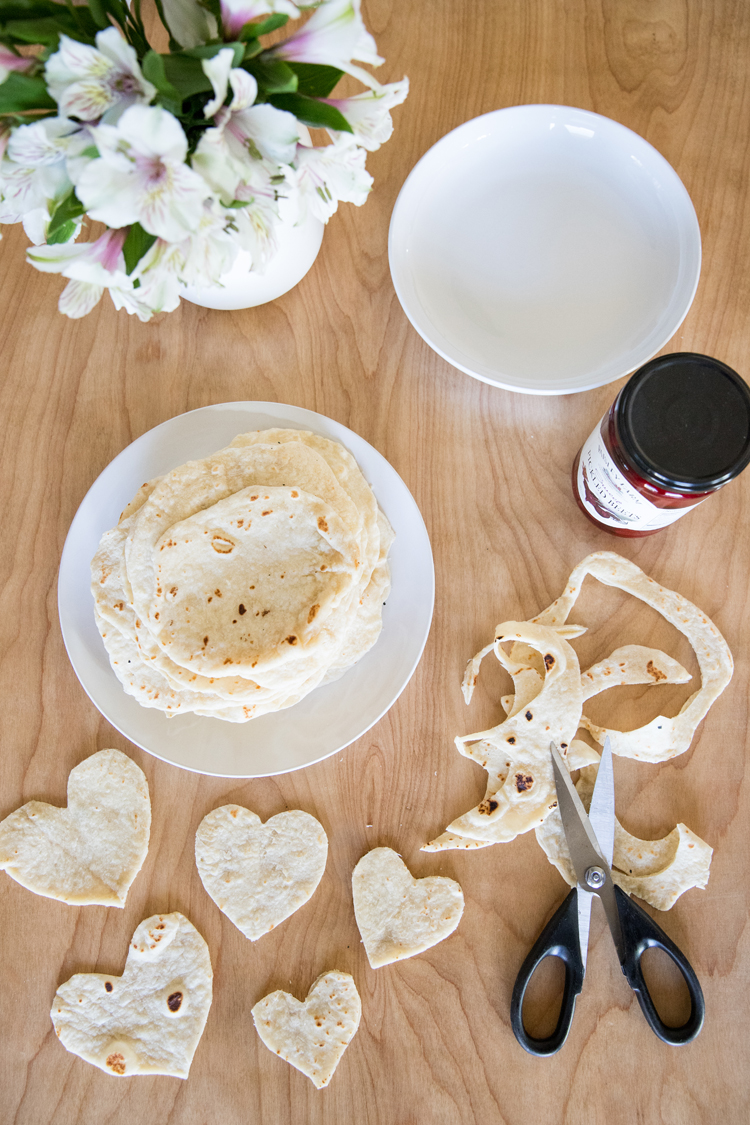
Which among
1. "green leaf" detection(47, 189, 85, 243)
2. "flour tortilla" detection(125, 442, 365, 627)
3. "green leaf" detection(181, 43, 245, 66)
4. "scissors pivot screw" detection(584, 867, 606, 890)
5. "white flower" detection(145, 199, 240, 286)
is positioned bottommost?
"scissors pivot screw" detection(584, 867, 606, 890)

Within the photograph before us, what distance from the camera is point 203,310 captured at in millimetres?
1266

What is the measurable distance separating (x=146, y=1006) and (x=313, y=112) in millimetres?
1235

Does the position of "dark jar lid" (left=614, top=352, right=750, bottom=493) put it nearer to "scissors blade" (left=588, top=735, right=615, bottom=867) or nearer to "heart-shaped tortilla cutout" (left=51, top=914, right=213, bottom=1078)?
"scissors blade" (left=588, top=735, right=615, bottom=867)

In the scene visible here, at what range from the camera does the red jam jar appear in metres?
0.95

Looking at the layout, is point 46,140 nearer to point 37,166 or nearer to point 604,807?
point 37,166

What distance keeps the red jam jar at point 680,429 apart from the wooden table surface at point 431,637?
0.83 feet

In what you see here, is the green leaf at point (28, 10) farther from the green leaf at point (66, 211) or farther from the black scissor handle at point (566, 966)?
the black scissor handle at point (566, 966)

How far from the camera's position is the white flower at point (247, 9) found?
0.67m

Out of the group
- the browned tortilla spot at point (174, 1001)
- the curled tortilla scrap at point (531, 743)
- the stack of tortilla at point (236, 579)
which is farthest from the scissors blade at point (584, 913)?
the browned tortilla spot at point (174, 1001)

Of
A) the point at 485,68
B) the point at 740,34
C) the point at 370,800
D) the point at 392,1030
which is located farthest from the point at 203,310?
the point at 392,1030

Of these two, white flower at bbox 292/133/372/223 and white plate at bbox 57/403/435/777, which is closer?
white flower at bbox 292/133/372/223

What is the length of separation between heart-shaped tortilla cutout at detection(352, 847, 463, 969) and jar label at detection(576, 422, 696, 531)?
0.62m

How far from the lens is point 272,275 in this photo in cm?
114

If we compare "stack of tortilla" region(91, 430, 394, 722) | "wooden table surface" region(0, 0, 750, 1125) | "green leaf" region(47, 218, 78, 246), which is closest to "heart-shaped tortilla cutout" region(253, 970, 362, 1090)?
"wooden table surface" region(0, 0, 750, 1125)
